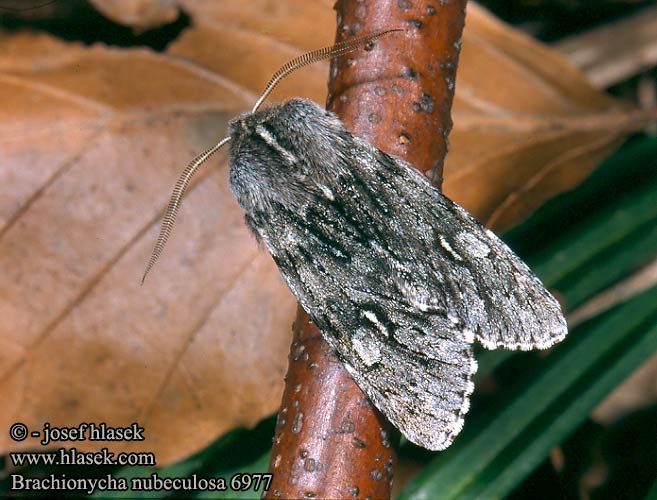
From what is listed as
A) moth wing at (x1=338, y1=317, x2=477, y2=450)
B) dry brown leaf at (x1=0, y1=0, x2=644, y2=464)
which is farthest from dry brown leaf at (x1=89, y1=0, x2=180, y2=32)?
moth wing at (x1=338, y1=317, x2=477, y2=450)

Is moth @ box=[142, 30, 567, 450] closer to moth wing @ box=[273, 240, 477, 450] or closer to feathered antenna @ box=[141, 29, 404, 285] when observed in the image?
moth wing @ box=[273, 240, 477, 450]

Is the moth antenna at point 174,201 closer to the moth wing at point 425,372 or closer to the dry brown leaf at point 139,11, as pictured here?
the dry brown leaf at point 139,11

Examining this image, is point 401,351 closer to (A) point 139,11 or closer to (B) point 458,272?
(B) point 458,272

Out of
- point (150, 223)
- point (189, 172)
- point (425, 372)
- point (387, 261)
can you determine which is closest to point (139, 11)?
point (189, 172)

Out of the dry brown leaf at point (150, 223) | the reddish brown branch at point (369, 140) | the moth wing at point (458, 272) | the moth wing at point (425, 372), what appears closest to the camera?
the reddish brown branch at point (369, 140)

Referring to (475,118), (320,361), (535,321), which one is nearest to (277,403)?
(320,361)

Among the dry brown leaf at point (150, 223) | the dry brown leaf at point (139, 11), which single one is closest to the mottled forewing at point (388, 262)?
the dry brown leaf at point (150, 223)
